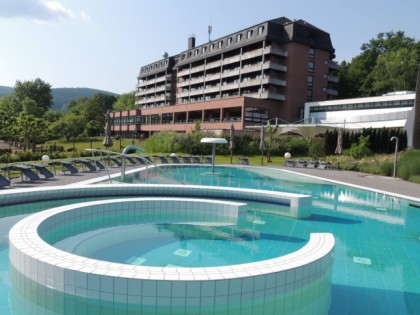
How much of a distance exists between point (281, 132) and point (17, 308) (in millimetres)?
41142

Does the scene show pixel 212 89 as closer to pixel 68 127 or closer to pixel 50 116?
pixel 68 127

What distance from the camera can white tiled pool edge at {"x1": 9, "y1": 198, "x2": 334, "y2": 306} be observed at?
4391mm

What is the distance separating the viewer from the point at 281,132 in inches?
1726

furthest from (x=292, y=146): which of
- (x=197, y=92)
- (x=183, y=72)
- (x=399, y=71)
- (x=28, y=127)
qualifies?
(x=183, y=72)

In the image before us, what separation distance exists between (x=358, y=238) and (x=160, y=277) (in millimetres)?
6701

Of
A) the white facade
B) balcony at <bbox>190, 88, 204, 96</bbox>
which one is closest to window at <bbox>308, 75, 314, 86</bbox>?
the white facade

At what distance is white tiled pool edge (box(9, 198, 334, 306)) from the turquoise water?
19.9 inches

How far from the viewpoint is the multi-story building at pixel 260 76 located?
48906mm

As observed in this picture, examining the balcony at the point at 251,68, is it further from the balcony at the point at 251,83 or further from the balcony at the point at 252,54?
the balcony at the point at 251,83

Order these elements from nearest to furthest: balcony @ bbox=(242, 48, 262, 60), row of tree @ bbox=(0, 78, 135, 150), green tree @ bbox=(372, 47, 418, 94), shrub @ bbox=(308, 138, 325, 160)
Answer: shrub @ bbox=(308, 138, 325, 160) → row of tree @ bbox=(0, 78, 135, 150) → balcony @ bbox=(242, 48, 262, 60) → green tree @ bbox=(372, 47, 418, 94)

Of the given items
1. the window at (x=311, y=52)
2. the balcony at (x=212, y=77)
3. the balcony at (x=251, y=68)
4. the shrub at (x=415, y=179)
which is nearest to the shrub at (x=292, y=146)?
the balcony at (x=251, y=68)

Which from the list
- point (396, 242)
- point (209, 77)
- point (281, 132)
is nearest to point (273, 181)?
point (396, 242)

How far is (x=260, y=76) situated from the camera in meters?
50.2

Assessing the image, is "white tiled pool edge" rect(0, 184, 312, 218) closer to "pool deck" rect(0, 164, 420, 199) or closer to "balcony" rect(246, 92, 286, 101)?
"pool deck" rect(0, 164, 420, 199)
